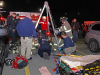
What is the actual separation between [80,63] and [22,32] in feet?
9.44

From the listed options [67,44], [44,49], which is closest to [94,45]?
[67,44]

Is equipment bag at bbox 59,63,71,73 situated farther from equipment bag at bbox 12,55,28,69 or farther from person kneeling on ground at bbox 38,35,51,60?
person kneeling on ground at bbox 38,35,51,60

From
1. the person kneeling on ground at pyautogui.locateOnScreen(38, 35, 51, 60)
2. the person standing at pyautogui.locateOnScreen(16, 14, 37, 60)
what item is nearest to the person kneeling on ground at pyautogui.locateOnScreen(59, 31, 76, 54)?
the person kneeling on ground at pyautogui.locateOnScreen(38, 35, 51, 60)

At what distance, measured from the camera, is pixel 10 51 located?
713cm


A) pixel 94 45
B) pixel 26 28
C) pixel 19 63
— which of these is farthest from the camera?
pixel 94 45

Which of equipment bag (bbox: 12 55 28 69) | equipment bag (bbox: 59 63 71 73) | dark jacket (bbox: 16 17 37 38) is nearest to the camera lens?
equipment bag (bbox: 59 63 71 73)

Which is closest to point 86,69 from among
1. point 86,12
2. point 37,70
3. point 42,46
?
point 37,70

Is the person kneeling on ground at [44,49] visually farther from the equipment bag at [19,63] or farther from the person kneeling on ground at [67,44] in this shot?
the equipment bag at [19,63]

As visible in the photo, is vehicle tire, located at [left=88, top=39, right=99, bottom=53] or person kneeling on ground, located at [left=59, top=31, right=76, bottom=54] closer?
person kneeling on ground, located at [left=59, top=31, right=76, bottom=54]

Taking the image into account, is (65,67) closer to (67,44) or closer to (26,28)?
(67,44)

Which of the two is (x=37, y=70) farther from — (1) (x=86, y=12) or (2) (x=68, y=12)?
(2) (x=68, y=12)

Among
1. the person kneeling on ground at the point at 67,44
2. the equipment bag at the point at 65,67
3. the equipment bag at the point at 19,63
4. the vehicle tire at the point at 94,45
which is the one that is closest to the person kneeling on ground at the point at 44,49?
the person kneeling on ground at the point at 67,44

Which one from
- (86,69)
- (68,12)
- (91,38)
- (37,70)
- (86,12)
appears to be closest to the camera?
(86,69)

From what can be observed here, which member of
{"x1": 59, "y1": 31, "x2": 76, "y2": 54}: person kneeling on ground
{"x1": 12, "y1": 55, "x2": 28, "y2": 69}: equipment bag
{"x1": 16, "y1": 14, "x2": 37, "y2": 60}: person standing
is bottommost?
{"x1": 12, "y1": 55, "x2": 28, "y2": 69}: equipment bag
